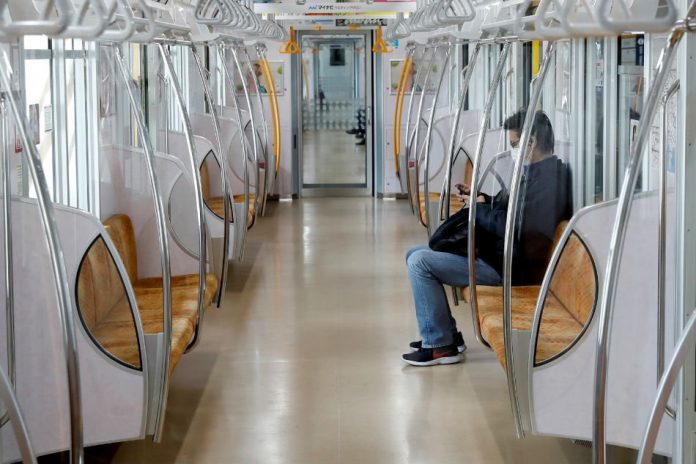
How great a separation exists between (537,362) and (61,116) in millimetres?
2296

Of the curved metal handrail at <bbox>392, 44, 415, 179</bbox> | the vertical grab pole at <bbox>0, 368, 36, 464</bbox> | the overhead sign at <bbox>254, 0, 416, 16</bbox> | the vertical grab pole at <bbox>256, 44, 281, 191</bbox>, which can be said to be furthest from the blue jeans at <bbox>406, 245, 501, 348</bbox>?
the vertical grab pole at <bbox>256, 44, 281, 191</bbox>

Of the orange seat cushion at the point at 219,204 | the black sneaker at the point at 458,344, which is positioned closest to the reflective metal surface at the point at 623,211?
the black sneaker at the point at 458,344

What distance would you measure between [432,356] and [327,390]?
0.74 metres

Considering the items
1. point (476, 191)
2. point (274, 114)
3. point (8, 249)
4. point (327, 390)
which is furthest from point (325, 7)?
point (8, 249)

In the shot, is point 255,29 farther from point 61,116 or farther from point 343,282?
point 61,116

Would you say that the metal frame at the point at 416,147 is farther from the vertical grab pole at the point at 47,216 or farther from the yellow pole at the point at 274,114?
the vertical grab pole at the point at 47,216

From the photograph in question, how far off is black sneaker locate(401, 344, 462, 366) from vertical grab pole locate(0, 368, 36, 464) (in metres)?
3.56

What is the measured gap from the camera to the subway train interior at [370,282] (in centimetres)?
331

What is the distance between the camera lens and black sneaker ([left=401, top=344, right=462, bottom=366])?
6090 mm

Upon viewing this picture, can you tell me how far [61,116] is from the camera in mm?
4934

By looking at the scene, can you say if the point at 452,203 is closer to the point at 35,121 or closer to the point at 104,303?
the point at 35,121

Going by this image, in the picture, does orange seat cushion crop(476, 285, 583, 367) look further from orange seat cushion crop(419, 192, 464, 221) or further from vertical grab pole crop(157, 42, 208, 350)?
orange seat cushion crop(419, 192, 464, 221)

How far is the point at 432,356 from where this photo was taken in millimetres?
6117

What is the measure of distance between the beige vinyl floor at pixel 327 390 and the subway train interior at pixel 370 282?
0.06 feet
